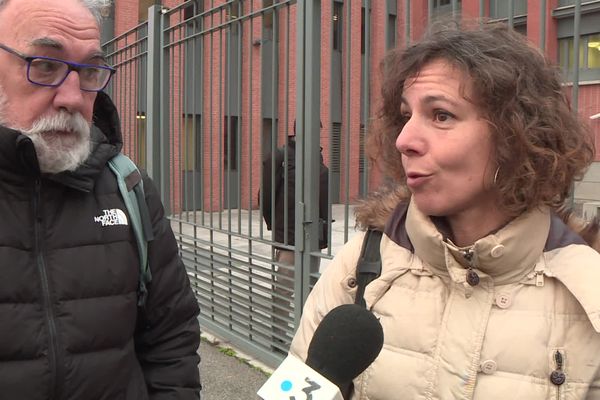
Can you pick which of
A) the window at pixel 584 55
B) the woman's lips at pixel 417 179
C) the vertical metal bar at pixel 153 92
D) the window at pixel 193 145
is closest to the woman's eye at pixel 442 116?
the woman's lips at pixel 417 179

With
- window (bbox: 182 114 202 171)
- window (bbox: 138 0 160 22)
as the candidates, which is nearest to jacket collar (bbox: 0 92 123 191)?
window (bbox: 182 114 202 171)

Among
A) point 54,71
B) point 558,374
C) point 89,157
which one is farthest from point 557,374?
point 54,71

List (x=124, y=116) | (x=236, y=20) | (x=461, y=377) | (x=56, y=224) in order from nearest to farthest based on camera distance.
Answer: (x=461, y=377) → (x=56, y=224) → (x=236, y=20) → (x=124, y=116)

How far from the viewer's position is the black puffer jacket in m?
1.52

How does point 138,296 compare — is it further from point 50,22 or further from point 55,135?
point 50,22

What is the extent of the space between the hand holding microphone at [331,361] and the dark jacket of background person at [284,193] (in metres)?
2.81

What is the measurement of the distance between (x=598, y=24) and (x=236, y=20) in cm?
282

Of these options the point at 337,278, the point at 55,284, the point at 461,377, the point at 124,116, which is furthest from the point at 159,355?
the point at 124,116

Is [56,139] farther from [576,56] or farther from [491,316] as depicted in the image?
[576,56]

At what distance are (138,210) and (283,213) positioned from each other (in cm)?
282

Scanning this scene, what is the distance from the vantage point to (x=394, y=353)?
1.51 m

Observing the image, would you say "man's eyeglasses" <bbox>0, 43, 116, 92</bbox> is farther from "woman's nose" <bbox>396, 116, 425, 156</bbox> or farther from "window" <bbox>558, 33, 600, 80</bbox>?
"window" <bbox>558, 33, 600, 80</bbox>

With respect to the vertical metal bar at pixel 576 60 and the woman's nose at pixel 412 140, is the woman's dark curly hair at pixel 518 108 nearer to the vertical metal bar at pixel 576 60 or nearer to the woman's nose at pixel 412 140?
the woman's nose at pixel 412 140

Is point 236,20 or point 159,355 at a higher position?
point 236,20
